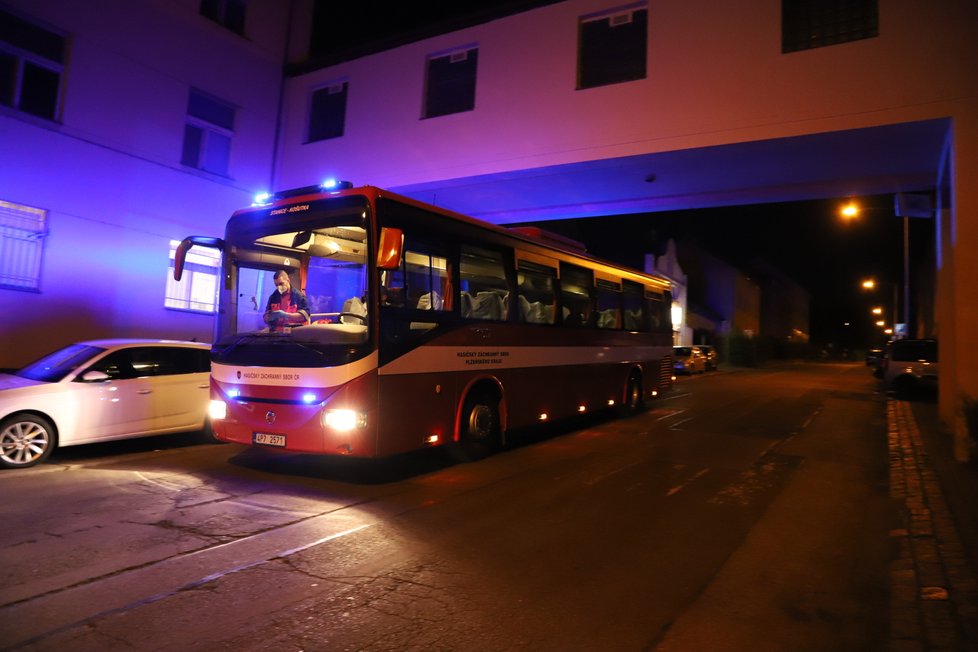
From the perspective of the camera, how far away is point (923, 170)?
13.7 meters

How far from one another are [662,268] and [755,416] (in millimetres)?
23379

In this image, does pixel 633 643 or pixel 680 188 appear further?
pixel 680 188

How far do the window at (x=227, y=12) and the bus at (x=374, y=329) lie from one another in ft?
35.4

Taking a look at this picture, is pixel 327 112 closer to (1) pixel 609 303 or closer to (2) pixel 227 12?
(2) pixel 227 12

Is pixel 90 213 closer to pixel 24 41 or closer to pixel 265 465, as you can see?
pixel 24 41

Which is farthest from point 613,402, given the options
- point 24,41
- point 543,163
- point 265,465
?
point 24,41

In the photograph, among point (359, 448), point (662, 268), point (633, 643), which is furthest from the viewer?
point (662, 268)

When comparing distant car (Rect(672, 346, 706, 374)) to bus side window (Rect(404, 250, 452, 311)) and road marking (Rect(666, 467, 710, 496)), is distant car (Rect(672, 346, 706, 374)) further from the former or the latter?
bus side window (Rect(404, 250, 452, 311))

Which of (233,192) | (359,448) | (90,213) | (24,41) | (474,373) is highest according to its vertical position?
(24,41)

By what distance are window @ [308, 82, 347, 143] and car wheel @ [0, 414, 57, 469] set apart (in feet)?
37.2

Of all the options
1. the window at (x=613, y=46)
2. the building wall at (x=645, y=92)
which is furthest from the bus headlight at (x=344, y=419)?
the window at (x=613, y=46)

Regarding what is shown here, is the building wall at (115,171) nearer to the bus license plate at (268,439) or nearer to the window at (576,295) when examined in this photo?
the bus license plate at (268,439)

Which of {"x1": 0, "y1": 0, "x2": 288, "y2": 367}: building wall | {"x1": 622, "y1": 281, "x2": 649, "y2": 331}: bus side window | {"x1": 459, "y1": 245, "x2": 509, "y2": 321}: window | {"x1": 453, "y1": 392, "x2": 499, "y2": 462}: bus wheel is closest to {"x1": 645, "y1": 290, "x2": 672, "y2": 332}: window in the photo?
{"x1": 622, "y1": 281, "x2": 649, "y2": 331}: bus side window

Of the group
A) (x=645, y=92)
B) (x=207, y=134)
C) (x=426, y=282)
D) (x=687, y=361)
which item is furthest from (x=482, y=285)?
(x=687, y=361)
